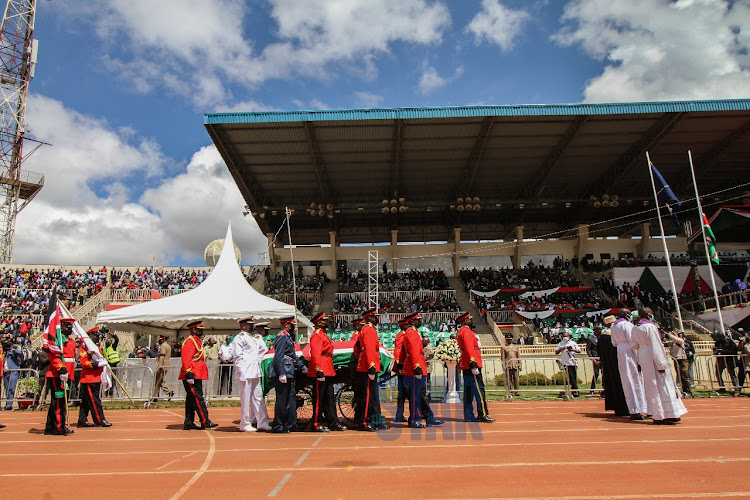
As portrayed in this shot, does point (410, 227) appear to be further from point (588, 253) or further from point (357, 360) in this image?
point (357, 360)

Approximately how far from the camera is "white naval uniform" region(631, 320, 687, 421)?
7953 mm

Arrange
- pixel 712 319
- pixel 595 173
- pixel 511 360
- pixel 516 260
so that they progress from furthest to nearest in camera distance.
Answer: pixel 516 260
pixel 595 173
pixel 712 319
pixel 511 360

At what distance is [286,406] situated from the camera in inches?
324

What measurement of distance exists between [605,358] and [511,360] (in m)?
3.71

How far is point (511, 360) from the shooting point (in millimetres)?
13250

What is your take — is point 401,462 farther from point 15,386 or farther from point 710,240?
point 710,240

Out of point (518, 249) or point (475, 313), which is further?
point (518, 249)

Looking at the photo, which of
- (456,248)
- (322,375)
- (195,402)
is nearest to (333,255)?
(456,248)

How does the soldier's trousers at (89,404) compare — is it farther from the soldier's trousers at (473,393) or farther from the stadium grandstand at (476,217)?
the stadium grandstand at (476,217)

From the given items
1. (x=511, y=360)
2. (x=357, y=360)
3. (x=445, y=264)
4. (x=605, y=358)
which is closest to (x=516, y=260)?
(x=445, y=264)

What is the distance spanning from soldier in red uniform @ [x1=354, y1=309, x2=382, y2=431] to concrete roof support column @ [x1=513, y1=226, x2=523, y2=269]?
102ft

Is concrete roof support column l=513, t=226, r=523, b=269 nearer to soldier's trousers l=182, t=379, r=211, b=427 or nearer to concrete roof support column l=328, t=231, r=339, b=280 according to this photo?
concrete roof support column l=328, t=231, r=339, b=280

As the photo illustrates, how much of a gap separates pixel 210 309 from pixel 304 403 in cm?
699

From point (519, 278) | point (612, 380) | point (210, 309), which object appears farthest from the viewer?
point (519, 278)
